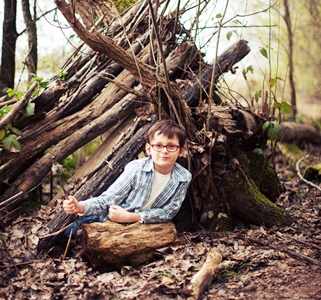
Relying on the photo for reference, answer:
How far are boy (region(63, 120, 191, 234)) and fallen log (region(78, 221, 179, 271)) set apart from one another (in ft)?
0.31

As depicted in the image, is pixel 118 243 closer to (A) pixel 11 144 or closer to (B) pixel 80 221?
(B) pixel 80 221

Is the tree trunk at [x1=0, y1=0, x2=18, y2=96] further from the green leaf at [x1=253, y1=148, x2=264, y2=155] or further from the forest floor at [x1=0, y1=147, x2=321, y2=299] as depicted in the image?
the green leaf at [x1=253, y1=148, x2=264, y2=155]

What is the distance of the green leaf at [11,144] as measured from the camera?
3.79 m

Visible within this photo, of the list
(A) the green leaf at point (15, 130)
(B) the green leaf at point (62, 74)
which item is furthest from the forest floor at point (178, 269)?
(B) the green leaf at point (62, 74)

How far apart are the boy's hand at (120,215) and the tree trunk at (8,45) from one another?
307 cm

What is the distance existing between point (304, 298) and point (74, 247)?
1924 mm

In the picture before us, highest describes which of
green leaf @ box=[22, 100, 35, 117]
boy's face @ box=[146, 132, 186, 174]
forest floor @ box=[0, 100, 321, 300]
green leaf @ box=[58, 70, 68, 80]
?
green leaf @ box=[58, 70, 68, 80]

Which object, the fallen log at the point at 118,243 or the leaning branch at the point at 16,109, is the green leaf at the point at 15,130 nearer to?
the leaning branch at the point at 16,109

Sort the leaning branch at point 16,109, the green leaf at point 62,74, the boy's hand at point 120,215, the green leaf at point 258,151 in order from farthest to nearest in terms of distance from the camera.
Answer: the green leaf at point 258,151 < the green leaf at point 62,74 < the leaning branch at point 16,109 < the boy's hand at point 120,215

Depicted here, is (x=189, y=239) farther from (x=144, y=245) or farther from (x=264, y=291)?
(x=264, y=291)

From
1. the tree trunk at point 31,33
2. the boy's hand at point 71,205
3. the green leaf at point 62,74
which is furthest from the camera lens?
the tree trunk at point 31,33

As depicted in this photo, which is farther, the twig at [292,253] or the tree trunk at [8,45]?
the tree trunk at [8,45]

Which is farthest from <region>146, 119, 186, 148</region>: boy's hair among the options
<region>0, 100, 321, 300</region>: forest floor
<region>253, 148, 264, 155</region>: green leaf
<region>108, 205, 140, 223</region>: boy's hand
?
<region>253, 148, 264, 155</region>: green leaf

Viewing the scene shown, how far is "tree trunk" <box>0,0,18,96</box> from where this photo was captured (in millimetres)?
5527
